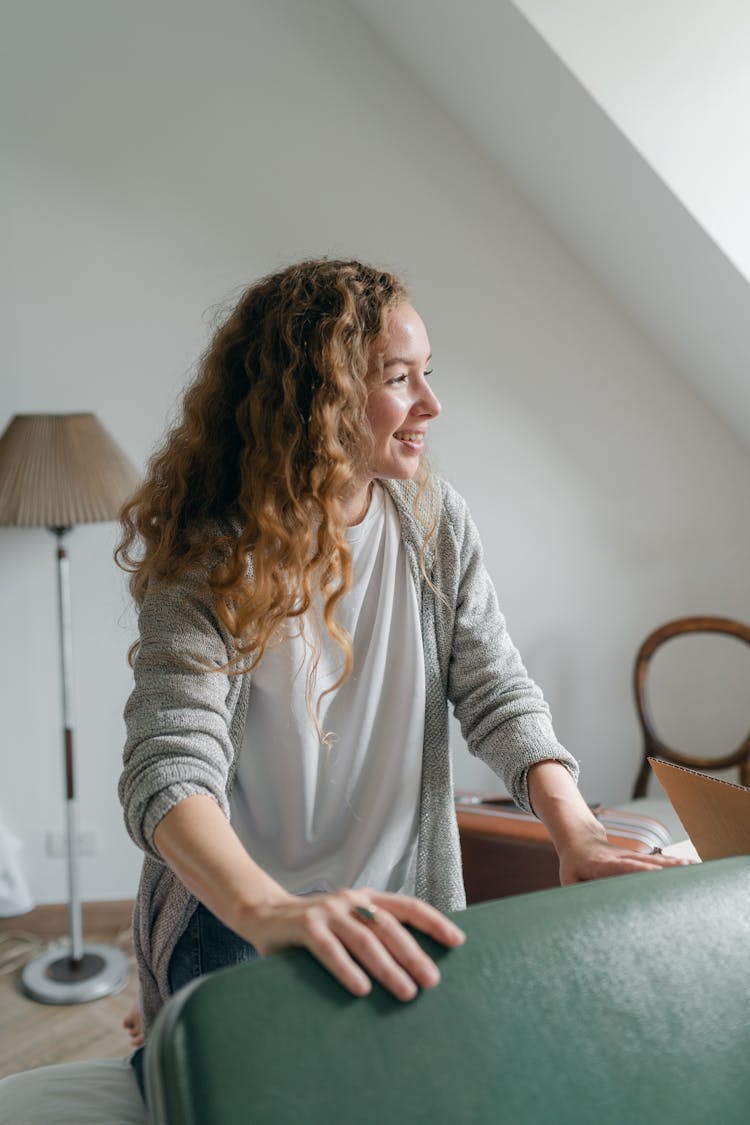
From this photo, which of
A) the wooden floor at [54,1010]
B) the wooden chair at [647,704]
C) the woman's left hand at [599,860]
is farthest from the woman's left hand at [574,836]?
the wooden chair at [647,704]

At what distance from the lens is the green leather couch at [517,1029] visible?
585mm

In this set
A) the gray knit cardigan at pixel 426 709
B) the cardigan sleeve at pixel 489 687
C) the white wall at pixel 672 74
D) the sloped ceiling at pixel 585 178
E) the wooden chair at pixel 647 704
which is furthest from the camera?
the wooden chair at pixel 647 704

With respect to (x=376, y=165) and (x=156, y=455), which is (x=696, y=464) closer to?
(x=376, y=165)

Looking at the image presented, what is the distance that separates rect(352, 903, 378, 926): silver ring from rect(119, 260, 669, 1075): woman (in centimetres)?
34

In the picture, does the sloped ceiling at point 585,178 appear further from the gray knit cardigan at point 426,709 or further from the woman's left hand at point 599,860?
the woman's left hand at point 599,860

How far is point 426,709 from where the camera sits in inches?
51.6

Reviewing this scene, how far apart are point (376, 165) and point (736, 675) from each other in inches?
69.9

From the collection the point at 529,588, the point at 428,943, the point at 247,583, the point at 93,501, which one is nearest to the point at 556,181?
the point at 529,588

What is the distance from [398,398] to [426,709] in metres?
0.39

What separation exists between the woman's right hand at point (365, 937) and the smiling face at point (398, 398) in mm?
632

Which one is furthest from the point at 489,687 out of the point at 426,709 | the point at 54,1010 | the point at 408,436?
the point at 54,1010

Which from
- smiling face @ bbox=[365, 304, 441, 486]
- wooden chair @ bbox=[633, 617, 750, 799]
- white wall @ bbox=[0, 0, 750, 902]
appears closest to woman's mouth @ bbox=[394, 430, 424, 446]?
smiling face @ bbox=[365, 304, 441, 486]

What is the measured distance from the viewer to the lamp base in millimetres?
2604

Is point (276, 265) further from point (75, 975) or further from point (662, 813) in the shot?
point (75, 975)
